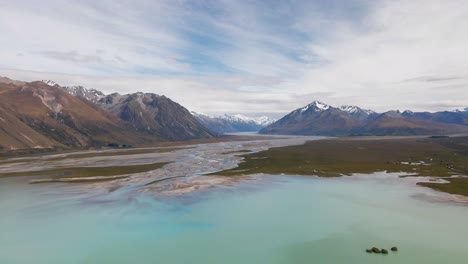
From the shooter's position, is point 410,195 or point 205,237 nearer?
point 205,237

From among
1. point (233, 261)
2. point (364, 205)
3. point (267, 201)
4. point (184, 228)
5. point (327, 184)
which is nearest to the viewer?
point (233, 261)

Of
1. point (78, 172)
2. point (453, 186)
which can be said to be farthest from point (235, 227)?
point (78, 172)

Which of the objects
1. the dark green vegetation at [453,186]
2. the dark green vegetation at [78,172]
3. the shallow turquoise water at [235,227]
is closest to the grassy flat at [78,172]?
the dark green vegetation at [78,172]

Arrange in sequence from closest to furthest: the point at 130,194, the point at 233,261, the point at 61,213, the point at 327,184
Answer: the point at 233,261
the point at 61,213
the point at 130,194
the point at 327,184

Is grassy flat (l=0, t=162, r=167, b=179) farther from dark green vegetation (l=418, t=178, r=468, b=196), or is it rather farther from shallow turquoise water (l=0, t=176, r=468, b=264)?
dark green vegetation (l=418, t=178, r=468, b=196)

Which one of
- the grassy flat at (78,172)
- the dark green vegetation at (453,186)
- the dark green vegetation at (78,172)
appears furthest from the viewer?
the grassy flat at (78,172)

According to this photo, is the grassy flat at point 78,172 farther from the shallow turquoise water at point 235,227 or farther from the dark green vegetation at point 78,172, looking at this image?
the shallow turquoise water at point 235,227

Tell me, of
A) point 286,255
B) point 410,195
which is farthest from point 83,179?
point 410,195

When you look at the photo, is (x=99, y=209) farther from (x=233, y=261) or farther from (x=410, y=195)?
(x=410, y=195)

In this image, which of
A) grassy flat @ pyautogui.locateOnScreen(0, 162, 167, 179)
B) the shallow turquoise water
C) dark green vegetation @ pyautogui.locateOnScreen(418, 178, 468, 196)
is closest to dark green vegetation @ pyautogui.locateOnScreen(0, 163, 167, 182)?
grassy flat @ pyautogui.locateOnScreen(0, 162, 167, 179)
